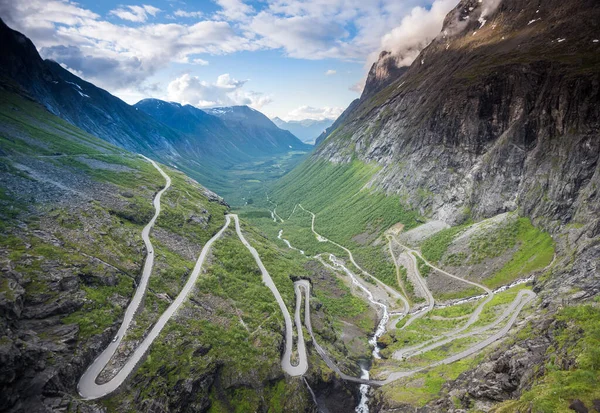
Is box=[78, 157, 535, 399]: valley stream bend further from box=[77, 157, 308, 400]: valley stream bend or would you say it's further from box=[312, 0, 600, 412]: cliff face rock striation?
box=[312, 0, 600, 412]: cliff face rock striation

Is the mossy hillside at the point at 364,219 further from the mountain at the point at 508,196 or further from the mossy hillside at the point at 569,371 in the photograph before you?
the mossy hillside at the point at 569,371

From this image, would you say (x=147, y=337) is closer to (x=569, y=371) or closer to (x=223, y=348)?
(x=223, y=348)

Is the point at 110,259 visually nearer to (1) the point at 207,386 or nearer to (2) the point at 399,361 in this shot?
(1) the point at 207,386

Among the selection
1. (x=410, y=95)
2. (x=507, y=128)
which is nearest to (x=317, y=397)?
(x=507, y=128)

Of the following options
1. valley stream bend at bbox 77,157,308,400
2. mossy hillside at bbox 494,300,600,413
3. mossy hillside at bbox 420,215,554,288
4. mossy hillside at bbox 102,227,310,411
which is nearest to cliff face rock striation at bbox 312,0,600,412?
mossy hillside at bbox 494,300,600,413

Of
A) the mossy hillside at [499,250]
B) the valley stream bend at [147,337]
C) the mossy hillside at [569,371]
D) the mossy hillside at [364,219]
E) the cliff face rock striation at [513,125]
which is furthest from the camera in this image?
the mossy hillside at [364,219]

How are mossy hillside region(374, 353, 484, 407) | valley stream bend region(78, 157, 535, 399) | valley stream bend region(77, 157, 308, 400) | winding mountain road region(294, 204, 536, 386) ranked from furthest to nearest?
winding mountain road region(294, 204, 536, 386)
mossy hillside region(374, 353, 484, 407)
valley stream bend region(78, 157, 535, 399)
valley stream bend region(77, 157, 308, 400)

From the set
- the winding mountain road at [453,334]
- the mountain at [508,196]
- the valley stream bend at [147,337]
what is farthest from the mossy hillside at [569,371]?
the valley stream bend at [147,337]

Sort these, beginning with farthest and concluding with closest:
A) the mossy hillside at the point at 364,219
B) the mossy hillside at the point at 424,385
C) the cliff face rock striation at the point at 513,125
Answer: the mossy hillside at the point at 364,219 < the cliff face rock striation at the point at 513,125 < the mossy hillside at the point at 424,385

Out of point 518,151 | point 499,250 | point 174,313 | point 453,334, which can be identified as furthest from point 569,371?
point 518,151
